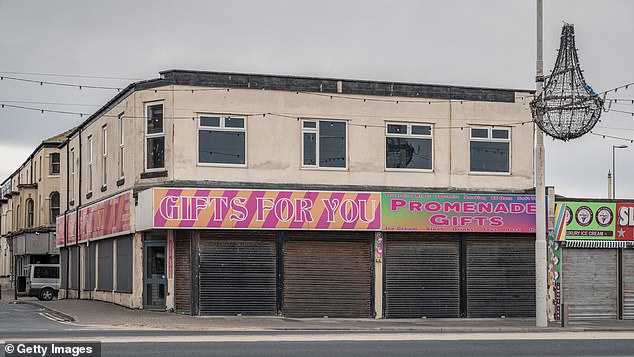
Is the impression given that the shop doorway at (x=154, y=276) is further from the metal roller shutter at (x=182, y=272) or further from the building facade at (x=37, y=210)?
the building facade at (x=37, y=210)

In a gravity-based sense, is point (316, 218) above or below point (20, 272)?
above

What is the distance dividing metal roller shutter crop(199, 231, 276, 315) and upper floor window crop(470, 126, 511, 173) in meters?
7.76

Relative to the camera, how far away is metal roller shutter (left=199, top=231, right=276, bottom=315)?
3041cm

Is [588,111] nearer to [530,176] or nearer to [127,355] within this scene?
[530,176]

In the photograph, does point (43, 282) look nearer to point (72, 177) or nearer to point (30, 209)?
point (72, 177)

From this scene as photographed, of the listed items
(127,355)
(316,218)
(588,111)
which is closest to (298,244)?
(316,218)

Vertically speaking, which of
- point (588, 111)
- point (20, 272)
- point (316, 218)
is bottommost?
point (20, 272)

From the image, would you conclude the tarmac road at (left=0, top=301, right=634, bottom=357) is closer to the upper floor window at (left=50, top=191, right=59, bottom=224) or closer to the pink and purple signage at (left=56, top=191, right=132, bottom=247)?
the pink and purple signage at (left=56, top=191, right=132, bottom=247)

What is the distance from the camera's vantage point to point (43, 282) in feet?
159

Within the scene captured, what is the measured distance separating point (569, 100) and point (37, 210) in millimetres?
50358

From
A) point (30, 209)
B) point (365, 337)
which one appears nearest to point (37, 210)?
point (30, 209)

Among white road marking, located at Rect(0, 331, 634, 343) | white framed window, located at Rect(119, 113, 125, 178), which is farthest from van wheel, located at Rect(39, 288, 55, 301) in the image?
white road marking, located at Rect(0, 331, 634, 343)

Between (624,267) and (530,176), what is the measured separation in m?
4.38

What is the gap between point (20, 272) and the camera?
67.8 metres
